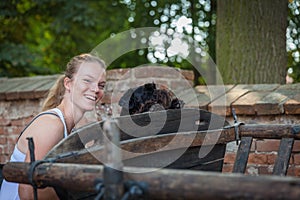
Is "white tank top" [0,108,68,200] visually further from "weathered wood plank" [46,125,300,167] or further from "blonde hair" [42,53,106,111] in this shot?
"weathered wood plank" [46,125,300,167]

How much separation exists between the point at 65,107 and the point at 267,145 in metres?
1.28

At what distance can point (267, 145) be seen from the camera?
2822 mm

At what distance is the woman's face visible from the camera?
2.45 metres

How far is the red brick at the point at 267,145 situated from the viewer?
279 cm

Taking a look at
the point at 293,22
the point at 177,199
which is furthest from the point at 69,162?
the point at 293,22

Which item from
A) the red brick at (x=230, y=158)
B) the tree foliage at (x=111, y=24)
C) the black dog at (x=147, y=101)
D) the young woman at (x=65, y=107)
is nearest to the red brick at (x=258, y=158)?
the red brick at (x=230, y=158)

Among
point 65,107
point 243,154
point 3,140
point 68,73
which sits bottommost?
point 3,140

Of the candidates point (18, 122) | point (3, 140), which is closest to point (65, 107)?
point (18, 122)

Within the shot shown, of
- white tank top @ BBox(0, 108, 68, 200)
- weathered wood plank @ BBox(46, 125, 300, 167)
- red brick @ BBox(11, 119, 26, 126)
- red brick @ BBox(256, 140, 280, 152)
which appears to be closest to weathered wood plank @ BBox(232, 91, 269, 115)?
red brick @ BBox(256, 140, 280, 152)

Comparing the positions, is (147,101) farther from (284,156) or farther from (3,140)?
(3,140)

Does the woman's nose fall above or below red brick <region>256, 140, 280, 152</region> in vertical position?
above

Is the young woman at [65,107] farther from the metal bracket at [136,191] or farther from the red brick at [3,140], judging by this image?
the red brick at [3,140]

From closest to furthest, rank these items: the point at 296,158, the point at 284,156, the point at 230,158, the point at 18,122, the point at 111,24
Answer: the point at 284,156 → the point at 296,158 → the point at 230,158 → the point at 18,122 → the point at 111,24

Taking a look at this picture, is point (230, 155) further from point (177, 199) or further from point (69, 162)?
point (177, 199)
